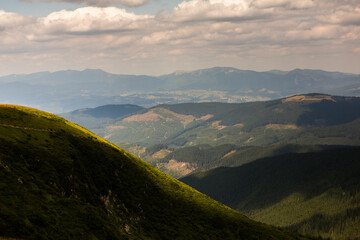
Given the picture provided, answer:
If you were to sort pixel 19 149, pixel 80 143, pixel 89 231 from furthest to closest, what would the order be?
pixel 80 143 < pixel 19 149 < pixel 89 231

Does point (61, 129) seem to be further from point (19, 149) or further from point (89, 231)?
point (89, 231)

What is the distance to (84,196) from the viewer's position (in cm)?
8088

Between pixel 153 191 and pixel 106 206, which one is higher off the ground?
pixel 106 206

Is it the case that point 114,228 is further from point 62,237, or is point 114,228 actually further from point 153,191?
point 153,191

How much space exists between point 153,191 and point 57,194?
59.8 metres

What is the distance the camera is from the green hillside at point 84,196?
188 ft

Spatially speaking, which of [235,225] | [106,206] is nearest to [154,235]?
[106,206]

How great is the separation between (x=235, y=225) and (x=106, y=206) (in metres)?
67.9

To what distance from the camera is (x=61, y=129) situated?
11894 cm

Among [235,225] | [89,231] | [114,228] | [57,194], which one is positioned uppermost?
[57,194]

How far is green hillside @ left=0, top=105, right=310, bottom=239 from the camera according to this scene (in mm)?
57281

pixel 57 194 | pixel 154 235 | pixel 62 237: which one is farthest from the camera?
pixel 154 235

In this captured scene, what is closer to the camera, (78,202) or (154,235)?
(78,202)

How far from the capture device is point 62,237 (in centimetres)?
5262
